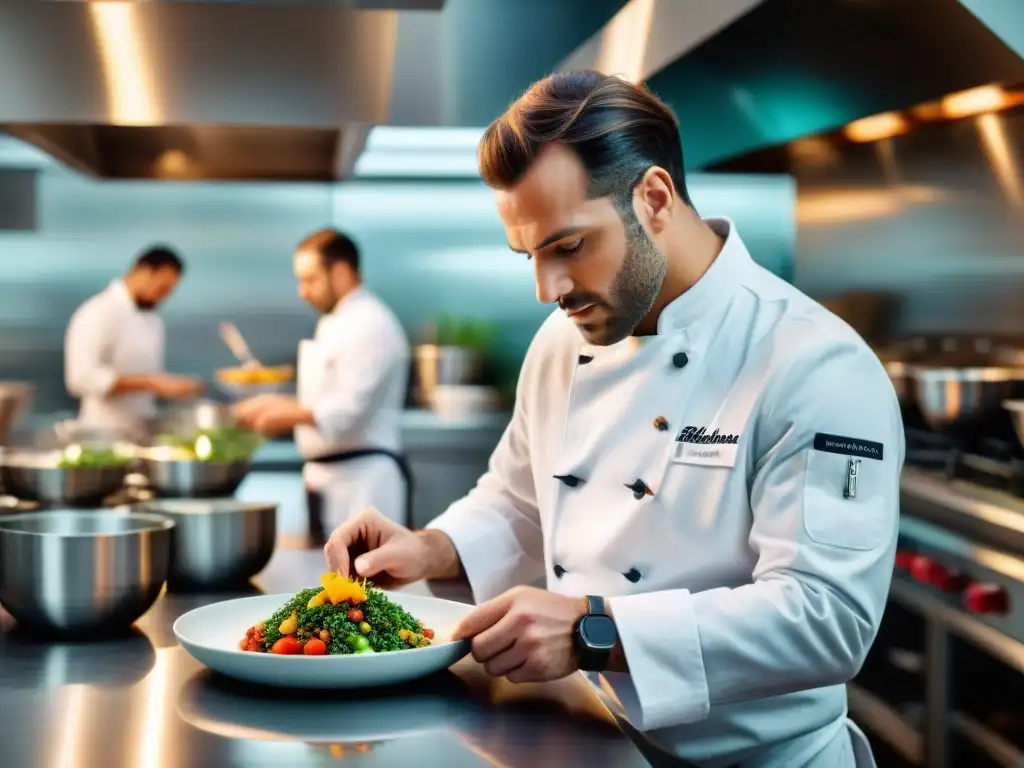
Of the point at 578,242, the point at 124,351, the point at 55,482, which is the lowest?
the point at 55,482

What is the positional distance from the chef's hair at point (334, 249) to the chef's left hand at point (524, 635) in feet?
10.3

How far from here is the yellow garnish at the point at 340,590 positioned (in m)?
1.18

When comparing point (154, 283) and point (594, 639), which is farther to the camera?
point (154, 283)

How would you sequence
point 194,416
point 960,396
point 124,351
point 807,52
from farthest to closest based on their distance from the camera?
point 124,351, point 194,416, point 960,396, point 807,52

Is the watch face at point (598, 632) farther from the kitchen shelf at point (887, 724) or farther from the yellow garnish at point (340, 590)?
the kitchen shelf at point (887, 724)

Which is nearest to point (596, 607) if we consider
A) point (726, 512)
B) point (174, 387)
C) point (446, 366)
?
point (726, 512)

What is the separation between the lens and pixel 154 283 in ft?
17.0

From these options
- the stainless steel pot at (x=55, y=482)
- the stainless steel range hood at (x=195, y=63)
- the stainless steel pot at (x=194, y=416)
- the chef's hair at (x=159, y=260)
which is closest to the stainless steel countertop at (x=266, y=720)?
the stainless steel pot at (x=55, y=482)

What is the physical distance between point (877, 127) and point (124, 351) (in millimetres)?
3358

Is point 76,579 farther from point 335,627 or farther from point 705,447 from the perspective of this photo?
point 705,447

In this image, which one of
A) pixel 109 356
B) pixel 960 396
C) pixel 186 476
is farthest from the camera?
pixel 109 356

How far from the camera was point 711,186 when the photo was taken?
4703 mm

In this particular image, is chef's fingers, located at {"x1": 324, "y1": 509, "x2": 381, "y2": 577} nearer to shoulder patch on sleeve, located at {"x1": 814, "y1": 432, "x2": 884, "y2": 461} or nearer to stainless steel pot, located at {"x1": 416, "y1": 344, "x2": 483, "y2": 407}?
shoulder patch on sleeve, located at {"x1": 814, "y1": 432, "x2": 884, "y2": 461}

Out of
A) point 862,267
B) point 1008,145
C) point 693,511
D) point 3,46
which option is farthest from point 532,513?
point 862,267
